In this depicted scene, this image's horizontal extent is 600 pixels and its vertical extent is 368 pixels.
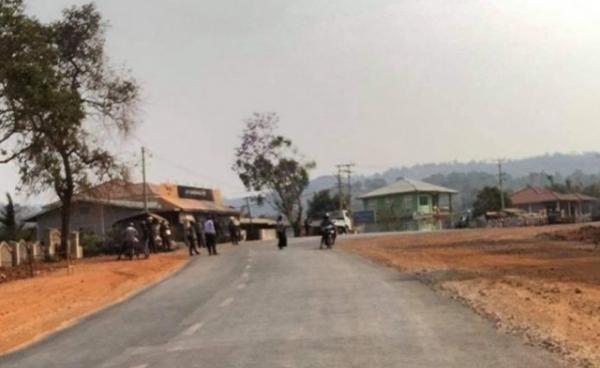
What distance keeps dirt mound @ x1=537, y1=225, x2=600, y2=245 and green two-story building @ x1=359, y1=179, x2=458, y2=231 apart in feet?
212

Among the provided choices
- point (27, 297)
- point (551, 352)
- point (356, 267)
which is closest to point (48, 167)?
point (27, 297)

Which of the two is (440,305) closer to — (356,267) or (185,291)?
(185,291)

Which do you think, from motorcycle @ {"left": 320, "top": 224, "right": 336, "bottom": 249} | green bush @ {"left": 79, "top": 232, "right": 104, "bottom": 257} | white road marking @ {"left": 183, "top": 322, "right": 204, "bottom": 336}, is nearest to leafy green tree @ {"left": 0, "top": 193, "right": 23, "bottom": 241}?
green bush @ {"left": 79, "top": 232, "right": 104, "bottom": 257}

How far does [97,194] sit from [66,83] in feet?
24.5

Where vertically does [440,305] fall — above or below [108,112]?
below

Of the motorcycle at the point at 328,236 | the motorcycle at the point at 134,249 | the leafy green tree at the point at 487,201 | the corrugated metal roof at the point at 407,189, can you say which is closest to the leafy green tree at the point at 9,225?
the motorcycle at the point at 134,249

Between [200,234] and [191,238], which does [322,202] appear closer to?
[200,234]

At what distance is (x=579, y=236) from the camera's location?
46.5m

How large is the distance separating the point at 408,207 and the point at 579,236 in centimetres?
7672

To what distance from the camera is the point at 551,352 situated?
35.7 ft

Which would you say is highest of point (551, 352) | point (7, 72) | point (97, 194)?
point (7, 72)

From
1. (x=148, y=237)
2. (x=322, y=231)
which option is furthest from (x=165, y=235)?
(x=322, y=231)

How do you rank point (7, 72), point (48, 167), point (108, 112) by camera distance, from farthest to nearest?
point (108, 112), point (48, 167), point (7, 72)

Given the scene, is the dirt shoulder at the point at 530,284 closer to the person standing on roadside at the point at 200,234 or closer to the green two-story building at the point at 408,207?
the person standing on roadside at the point at 200,234
